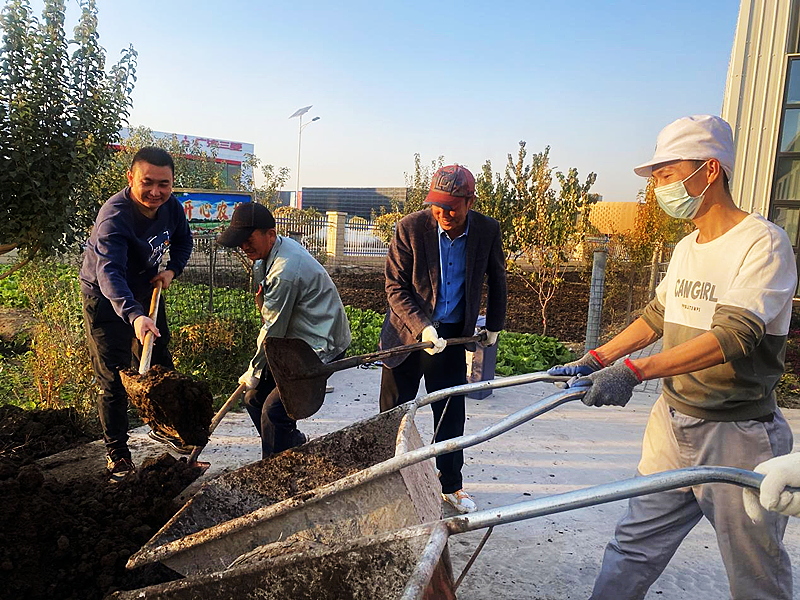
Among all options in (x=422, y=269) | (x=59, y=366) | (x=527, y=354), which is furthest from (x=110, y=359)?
(x=527, y=354)

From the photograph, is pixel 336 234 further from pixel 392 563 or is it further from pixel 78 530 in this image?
pixel 392 563

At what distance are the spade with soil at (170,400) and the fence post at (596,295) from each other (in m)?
4.19

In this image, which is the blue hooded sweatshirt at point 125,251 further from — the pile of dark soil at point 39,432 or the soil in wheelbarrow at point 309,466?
the pile of dark soil at point 39,432

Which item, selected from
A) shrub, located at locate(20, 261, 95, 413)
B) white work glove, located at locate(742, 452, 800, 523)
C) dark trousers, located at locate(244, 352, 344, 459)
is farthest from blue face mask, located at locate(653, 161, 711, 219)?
shrub, located at locate(20, 261, 95, 413)

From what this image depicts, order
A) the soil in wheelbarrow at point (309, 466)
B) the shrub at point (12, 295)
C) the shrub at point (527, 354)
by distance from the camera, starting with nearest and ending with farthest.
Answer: the soil in wheelbarrow at point (309, 466) → the shrub at point (527, 354) → the shrub at point (12, 295)

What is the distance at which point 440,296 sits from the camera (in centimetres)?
325

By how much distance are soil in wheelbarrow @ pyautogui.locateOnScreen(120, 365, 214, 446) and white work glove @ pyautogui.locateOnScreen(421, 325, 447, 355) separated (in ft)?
3.87

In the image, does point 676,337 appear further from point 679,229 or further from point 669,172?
point 679,229

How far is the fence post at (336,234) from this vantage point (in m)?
19.5

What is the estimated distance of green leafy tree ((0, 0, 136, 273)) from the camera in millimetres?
3961

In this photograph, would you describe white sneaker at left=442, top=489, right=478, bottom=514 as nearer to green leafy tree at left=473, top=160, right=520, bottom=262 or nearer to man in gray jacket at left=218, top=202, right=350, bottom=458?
man in gray jacket at left=218, top=202, right=350, bottom=458

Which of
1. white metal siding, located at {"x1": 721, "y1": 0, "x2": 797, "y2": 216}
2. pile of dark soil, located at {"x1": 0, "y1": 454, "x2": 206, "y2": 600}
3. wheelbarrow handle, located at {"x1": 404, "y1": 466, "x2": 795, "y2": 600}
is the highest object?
white metal siding, located at {"x1": 721, "y1": 0, "x2": 797, "y2": 216}

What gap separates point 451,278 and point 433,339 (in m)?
0.43

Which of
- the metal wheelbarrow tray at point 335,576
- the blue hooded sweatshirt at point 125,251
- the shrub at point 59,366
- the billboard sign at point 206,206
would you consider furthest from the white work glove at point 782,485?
the billboard sign at point 206,206
